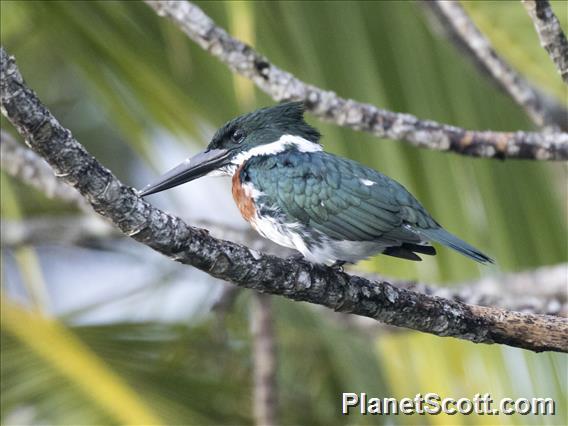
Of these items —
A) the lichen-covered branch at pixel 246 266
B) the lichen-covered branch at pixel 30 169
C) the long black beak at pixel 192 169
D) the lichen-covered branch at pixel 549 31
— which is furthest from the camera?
the lichen-covered branch at pixel 30 169

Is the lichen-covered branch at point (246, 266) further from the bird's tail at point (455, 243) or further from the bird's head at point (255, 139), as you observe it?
the bird's head at point (255, 139)

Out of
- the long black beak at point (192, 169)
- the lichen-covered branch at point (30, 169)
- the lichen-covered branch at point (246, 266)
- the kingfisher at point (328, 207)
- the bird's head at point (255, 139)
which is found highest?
the lichen-covered branch at point (30, 169)

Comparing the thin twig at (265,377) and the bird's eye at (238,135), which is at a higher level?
the bird's eye at (238,135)

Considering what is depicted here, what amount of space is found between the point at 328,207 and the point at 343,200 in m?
0.07

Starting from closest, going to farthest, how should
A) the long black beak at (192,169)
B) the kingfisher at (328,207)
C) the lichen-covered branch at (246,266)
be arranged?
the lichen-covered branch at (246,266), the kingfisher at (328,207), the long black beak at (192,169)

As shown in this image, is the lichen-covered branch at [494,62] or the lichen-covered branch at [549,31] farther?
the lichen-covered branch at [494,62]

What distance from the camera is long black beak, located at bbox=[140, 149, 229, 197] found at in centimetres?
480

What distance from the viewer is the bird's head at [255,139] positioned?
16.6ft

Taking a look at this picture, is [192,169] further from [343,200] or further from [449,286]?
[449,286]

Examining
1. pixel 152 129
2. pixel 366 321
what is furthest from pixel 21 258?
pixel 366 321

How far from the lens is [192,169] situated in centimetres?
504

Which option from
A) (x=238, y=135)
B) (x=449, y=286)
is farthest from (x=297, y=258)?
(x=449, y=286)

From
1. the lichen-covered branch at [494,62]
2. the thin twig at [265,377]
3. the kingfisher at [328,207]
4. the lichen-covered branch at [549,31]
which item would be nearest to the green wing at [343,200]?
the kingfisher at [328,207]

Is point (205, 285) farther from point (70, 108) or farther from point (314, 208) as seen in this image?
point (314, 208)
